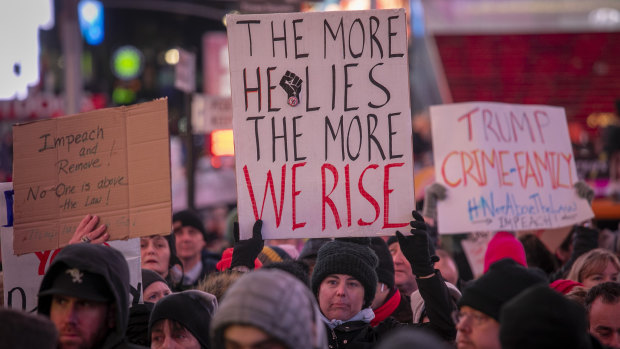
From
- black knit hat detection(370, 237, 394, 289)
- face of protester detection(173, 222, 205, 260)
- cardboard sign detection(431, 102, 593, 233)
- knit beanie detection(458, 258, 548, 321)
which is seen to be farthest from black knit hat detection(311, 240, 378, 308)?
face of protester detection(173, 222, 205, 260)

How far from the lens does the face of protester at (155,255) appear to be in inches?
211

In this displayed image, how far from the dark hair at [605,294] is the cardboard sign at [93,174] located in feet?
6.90

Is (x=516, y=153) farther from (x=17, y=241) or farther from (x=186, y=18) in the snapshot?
(x=186, y=18)

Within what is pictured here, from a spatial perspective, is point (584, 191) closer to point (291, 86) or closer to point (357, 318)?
point (357, 318)

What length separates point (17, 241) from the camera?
164 inches

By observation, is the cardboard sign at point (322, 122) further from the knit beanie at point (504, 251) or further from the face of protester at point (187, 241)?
the face of protester at point (187, 241)

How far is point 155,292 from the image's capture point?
467 cm

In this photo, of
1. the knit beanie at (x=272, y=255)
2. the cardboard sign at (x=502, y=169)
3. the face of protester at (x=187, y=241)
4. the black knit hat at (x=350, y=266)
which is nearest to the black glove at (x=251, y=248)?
the black knit hat at (x=350, y=266)

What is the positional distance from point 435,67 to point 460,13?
3976 millimetres

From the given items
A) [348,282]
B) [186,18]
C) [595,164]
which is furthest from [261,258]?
[186,18]

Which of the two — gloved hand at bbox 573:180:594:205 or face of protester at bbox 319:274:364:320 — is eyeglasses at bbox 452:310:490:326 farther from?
gloved hand at bbox 573:180:594:205

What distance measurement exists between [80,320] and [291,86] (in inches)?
67.9

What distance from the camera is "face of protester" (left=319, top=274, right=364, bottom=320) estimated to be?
4.16 m

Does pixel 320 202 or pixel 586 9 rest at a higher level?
pixel 586 9
